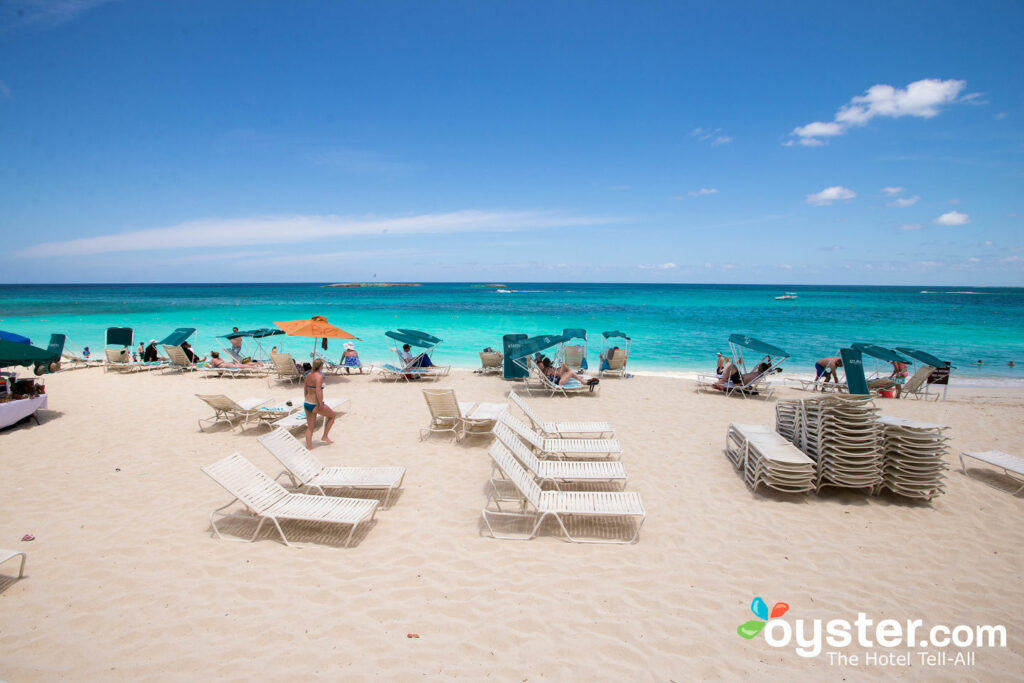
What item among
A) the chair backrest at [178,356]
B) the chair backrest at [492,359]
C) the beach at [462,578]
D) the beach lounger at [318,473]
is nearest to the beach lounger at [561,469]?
the beach at [462,578]

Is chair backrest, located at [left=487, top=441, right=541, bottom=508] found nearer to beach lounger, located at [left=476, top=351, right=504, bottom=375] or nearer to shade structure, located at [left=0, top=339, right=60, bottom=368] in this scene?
shade structure, located at [left=0, top=339, right=60, bottom=368]

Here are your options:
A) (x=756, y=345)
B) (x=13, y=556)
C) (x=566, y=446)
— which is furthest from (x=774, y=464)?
(x=13, y=556)

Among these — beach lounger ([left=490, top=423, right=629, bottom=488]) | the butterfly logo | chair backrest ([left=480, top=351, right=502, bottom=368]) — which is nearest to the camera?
the butterfly logo

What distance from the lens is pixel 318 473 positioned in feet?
18.2

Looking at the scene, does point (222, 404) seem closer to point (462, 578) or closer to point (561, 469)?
point (561, 469)

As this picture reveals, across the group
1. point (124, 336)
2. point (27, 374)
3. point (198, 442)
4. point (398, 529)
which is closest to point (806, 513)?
point (398, 529)

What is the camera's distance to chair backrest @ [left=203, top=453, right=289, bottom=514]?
4.61 metres

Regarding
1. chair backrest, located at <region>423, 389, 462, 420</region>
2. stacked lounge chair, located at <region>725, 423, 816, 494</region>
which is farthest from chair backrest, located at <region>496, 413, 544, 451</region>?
stacked lounge chair, located at <region>725, 423, 816, 494</region>

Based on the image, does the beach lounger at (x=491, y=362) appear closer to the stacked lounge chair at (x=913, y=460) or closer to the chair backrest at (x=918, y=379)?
the stacked lounge chair at (x=913, y=460)

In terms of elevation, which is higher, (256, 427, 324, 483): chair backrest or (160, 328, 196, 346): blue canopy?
(160, 328, 196, 346): blue canopy

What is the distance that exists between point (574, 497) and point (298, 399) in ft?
25.3

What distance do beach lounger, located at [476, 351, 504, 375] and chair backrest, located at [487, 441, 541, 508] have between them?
29.1ft

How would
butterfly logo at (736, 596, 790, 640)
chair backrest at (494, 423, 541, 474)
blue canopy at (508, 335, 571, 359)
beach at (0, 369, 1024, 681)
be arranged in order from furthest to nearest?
blue canopy at (508, 335, 571, 359) → chair backrest at (494, 423, 541, 474) → butterfly logo at (736, 596, 790, 640) → beach at (0, 369, 1024, 681)

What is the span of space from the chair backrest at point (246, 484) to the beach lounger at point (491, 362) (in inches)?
366
